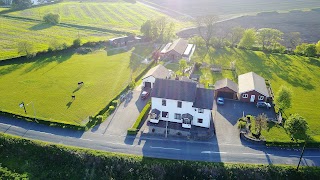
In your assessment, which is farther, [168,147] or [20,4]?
[20,4]

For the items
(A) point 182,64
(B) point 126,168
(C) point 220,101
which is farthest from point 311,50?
(B) point 126,168

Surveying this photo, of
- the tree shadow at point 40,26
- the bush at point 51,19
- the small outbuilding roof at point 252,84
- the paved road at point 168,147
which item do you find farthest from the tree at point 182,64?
the bush at point 51,19

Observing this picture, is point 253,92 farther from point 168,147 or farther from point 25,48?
point 25,48

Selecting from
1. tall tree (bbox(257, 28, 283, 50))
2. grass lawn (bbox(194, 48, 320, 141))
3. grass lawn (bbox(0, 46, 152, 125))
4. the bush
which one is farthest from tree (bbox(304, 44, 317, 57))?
the bush

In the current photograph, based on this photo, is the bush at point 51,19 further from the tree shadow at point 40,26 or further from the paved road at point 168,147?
the paved road at point 168,147

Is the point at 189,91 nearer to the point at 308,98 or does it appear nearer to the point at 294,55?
the point at 308,98

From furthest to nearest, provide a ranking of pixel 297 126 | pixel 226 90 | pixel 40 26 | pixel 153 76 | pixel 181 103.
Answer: pixel 40 26
pixel 153 76
pixel 226 90
pixel 181 103
pixel 297 126

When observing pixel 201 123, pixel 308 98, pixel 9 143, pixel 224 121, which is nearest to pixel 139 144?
pixel 201 123
